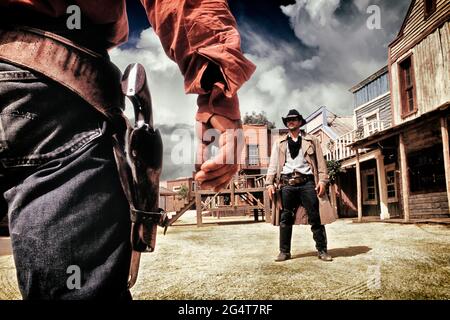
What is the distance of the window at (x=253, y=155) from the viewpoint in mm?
24217

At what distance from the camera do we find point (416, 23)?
32.9 ft

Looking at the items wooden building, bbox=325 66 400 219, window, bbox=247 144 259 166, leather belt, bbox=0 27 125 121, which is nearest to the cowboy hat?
leather belt, bbox=0 27 125 121

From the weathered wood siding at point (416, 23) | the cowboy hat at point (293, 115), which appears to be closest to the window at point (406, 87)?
the weathered wood siding at point (416, 23)

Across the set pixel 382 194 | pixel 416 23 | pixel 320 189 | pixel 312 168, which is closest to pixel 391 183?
pixel 382 194

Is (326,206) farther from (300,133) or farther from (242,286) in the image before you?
(242,286)

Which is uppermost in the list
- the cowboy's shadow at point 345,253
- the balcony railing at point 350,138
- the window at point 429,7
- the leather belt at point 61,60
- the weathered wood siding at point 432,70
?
the window at point 429,7

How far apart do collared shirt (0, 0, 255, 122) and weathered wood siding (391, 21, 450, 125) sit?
9935 mm

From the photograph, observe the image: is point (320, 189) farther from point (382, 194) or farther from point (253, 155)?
point (253, 155)

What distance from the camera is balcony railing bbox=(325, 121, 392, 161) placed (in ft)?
44.5

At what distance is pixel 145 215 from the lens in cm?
93

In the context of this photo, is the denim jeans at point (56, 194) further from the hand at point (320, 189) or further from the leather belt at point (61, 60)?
the hand at point (320, 189)

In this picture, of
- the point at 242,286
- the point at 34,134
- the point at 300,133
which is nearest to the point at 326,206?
the point at 300,133

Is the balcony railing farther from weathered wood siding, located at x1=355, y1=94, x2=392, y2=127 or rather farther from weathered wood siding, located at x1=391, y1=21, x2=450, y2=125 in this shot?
weathered wood siding, located at x1=391, y1=21, x2=450, y2=125

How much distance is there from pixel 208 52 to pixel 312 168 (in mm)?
3476
